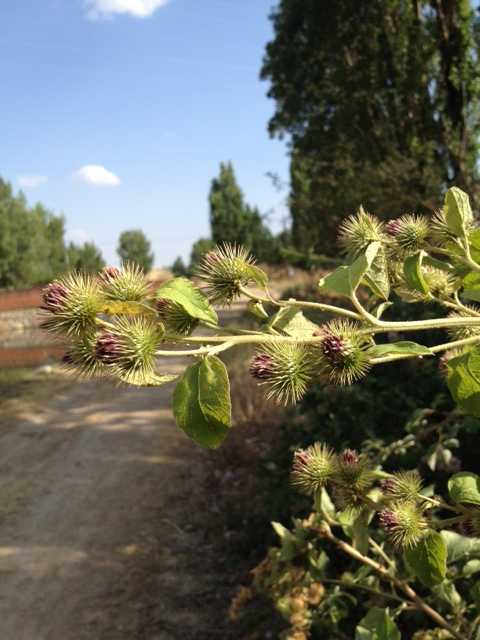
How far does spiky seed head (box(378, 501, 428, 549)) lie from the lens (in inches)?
34.7

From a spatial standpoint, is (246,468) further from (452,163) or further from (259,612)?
(452,163)

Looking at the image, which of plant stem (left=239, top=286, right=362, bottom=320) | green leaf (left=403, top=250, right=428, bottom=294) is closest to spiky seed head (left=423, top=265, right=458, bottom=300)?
green leaf (left=403, top=250, right=428, bottom=294)

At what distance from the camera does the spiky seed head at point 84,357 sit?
2.31ft

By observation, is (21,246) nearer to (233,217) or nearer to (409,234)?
(233,217)

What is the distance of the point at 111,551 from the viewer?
5082 mm

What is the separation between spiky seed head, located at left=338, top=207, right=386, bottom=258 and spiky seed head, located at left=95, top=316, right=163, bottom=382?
1.25ft

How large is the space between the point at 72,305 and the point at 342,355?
0.32m

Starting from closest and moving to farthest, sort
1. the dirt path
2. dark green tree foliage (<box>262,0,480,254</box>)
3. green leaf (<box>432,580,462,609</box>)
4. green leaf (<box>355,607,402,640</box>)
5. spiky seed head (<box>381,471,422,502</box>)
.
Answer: spiky seed head (<box>381,471,422,502</box>), green leaf (<box>355,607,402,640</box>), green leaf (<box>432,580,462,609</box>), the dirt path, dark green tree foliage (<box>262,0,480,254</box>)

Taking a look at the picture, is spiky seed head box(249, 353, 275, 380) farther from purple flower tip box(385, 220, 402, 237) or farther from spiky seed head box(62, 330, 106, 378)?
purple flower tip box(385, 220, 402, 237)

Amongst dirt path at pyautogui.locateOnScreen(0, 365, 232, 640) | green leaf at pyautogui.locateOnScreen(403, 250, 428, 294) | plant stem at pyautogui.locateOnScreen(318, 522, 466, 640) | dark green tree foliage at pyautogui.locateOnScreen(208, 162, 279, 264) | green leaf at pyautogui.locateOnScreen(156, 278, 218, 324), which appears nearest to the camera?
green leaf at pyautogui.locateOnScreen(156, 278, 218, 324)

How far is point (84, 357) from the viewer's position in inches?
29.5

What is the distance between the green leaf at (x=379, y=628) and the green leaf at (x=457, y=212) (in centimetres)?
81

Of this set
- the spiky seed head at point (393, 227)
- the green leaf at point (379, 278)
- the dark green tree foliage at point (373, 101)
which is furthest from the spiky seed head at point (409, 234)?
the dark green tree foliage at point (373, 101)

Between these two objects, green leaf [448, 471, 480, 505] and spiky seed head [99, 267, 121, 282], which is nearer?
spiky seed head [99, 267, 121, 282]
